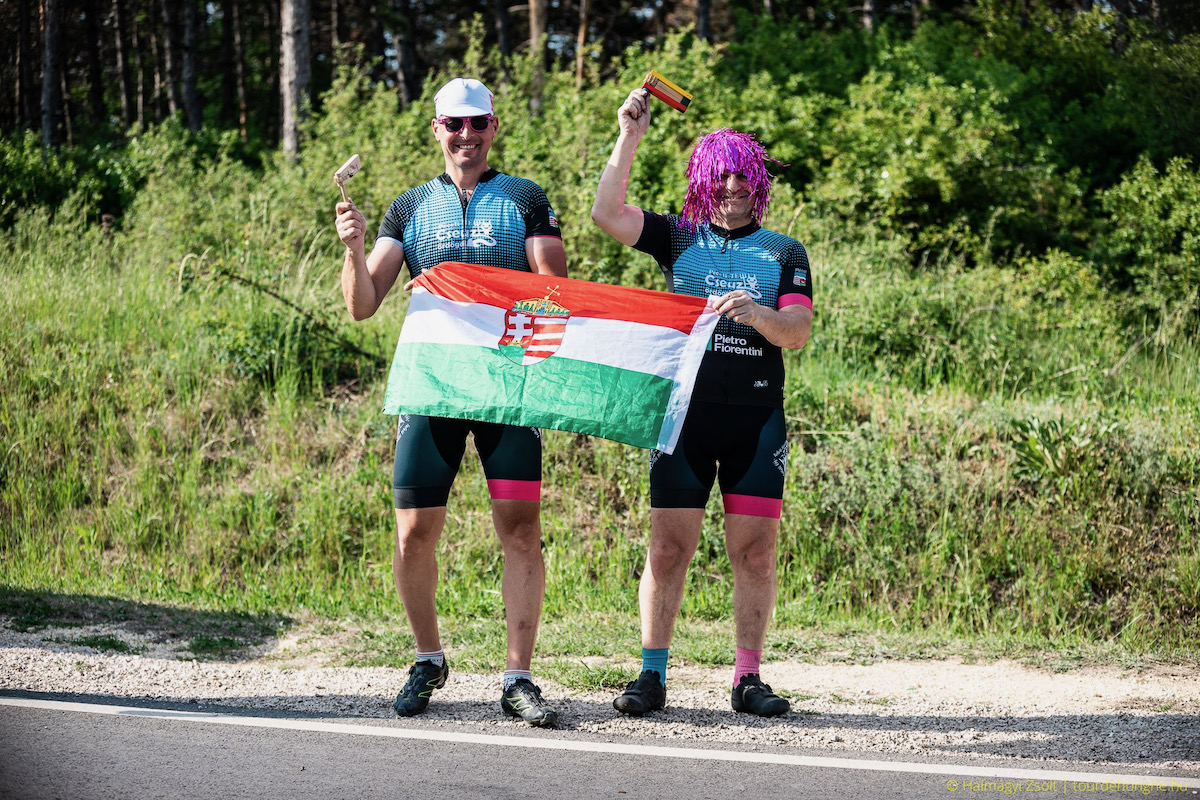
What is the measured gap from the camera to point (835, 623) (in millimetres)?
7160

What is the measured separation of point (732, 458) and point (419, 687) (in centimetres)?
180

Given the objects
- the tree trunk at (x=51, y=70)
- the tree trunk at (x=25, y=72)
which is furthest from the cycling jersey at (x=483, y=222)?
the tree trunk at (x=25, y=72)

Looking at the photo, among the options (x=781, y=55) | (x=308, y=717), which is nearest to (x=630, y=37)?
(x=781, y=55)

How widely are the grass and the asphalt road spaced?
118cm

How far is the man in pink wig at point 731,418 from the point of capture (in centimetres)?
499

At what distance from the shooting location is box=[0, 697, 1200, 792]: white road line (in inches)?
165

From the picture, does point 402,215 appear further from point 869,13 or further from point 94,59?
point 94,59

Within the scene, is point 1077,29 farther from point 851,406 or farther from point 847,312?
point 851,406

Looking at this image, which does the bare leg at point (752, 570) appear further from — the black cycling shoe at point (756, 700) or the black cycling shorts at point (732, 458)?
the black cycling shoe at point (756, 700)

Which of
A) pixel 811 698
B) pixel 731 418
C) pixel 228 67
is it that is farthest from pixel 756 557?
pixel 228 67

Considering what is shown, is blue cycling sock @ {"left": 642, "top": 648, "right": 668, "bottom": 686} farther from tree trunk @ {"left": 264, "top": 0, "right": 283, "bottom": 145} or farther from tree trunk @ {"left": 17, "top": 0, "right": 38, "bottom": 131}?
tree trunk @ {"left": 264, "top": 0, "right": 283, "bottom": 145}

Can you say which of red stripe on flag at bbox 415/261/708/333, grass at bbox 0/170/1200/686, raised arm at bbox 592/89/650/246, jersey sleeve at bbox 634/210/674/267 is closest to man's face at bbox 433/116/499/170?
red stripe on flag at bbox 415/261/708/333

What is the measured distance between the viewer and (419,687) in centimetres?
505

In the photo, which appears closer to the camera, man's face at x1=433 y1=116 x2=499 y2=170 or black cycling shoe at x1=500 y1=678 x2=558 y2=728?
black cycling shoe at x1=500 y1=678 x2=558 y2=728
